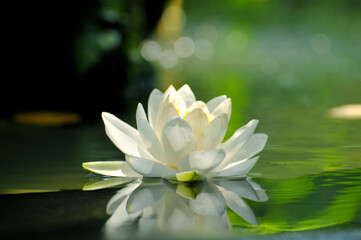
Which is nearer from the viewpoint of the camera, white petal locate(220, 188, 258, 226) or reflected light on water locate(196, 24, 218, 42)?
white petal locate(220, 188, 258, 226)

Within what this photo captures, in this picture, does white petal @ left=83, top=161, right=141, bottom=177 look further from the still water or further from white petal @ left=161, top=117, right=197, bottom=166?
white petal @ left=161, top=117, right=197, bottom=166

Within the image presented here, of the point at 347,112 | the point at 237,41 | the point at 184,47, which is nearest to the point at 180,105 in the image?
the point at 347,112

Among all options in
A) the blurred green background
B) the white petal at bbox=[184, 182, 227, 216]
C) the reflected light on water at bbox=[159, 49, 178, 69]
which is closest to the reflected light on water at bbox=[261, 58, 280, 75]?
the blurred green background

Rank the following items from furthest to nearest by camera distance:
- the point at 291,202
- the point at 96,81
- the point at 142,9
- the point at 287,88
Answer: the point at 142,9 < the point at 287,88 < the point at 96,81 < the point at 291,202

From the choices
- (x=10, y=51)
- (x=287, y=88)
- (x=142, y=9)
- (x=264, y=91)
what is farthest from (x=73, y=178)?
(x=142, y=9)

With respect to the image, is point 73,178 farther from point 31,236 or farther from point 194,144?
point 31,236

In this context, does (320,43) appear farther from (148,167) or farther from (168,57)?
(148,167)
